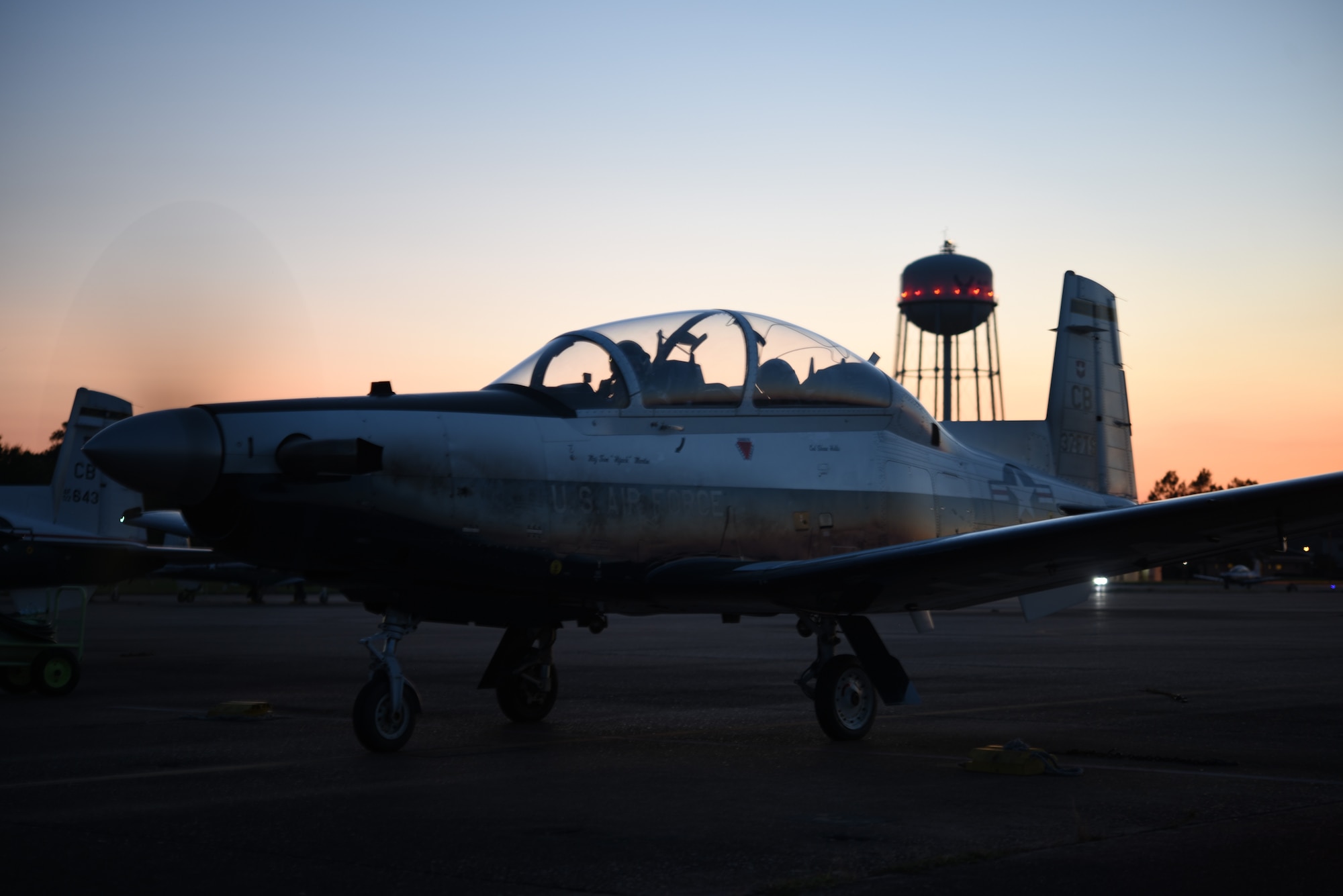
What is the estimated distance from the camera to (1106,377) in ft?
45.1

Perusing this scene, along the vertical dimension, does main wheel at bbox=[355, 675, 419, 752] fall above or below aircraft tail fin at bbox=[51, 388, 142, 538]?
below

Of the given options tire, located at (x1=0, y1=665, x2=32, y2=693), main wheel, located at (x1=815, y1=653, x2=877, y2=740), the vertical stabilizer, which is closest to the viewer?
main wheel, located at (x1=815, y1=653, x2=877, y2=740)

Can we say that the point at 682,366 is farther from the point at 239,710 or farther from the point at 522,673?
the point at 239,710

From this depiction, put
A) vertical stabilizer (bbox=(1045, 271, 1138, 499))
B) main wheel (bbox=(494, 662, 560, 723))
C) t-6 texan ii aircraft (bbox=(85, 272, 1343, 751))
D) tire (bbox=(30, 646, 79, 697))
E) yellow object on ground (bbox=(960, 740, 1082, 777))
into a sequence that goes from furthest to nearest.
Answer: vertical stabilizer (bbox=(1045, 271, 1138, 499))
tire (bbox=(30, 646, 79, 697))
main wheel (bbox=(494, 662, 560, 723))
t-6 texan ii aircraft (bbox=(85, 272, 1343, 751))
yellow object on ground (bbox=(960, 740, 1082, 777))

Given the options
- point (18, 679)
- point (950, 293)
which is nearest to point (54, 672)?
point (18, 679)

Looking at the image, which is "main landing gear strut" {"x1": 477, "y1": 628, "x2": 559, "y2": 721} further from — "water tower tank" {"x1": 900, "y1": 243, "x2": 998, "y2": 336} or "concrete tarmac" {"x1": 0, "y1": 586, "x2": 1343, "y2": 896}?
"water tower tank" {"x1": 900, "y1": 243, "x2": 998, "y2": 336}

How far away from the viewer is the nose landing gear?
25.0 feet

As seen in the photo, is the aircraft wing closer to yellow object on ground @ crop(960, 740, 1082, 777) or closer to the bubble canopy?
the bubble canopy

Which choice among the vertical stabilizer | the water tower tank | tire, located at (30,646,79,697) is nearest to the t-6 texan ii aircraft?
the vertical stabilizer

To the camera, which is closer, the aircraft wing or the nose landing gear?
the aircraft wing

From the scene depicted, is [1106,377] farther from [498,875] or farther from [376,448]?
[498,875]

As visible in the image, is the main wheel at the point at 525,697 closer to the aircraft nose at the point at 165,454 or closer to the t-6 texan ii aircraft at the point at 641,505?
the t-6 texan ii aircraft at the point at 641,505

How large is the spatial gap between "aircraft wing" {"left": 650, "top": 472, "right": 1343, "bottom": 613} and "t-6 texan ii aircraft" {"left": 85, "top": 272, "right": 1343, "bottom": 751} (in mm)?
19

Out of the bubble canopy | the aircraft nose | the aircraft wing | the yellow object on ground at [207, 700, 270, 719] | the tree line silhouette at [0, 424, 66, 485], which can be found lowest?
the yellow object on ground at [207, 700, 270, 719]
